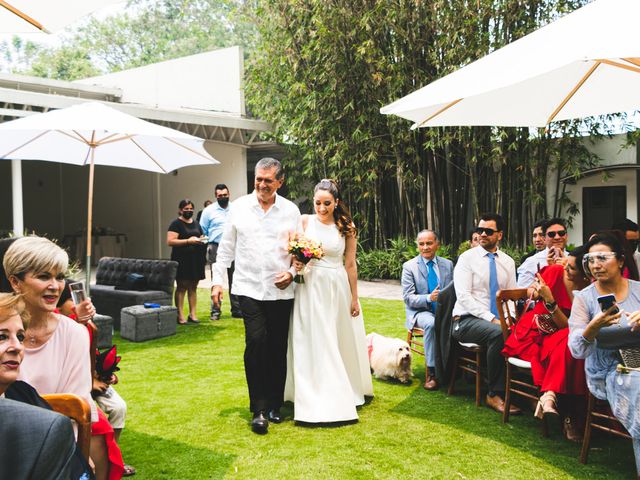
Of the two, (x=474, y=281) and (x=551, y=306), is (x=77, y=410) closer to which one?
(x=551, y=306)

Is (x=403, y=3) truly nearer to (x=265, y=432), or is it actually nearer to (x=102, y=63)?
(x=265, y=432)

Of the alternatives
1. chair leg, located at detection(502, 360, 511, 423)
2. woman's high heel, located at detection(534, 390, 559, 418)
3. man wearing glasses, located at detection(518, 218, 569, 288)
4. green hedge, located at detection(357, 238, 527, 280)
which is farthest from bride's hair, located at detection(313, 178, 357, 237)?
green hedge, located at detection(357, 238, 527, 280)

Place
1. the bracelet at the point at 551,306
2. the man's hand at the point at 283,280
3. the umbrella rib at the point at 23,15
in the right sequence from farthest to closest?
the man's hand at the point at 283,280, the bracelet at the point at 551,306, the umbrella rib at the point at 23,15

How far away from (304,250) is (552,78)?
1.97 meters

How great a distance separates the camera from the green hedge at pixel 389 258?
12289 mm

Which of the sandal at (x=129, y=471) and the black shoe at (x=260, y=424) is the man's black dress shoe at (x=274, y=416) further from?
the sandal at (x=129, y=471)

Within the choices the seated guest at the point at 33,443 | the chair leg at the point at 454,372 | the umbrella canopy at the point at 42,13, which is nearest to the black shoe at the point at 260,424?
the chair leg at the point at 454,372

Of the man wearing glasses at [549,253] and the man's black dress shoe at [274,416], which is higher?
the man wearing glasses at [549,253]

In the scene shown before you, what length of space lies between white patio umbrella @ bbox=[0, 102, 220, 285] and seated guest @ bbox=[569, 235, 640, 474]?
3965 mm

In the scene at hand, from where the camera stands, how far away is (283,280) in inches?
166

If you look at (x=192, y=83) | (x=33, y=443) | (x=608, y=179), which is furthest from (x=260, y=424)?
(x=192, y=83)

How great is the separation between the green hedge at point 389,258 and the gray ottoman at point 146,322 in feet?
Answer: 19.2

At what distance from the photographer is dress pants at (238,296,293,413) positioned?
4.22 metres

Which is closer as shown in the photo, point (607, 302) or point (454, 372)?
point (607, 302)
